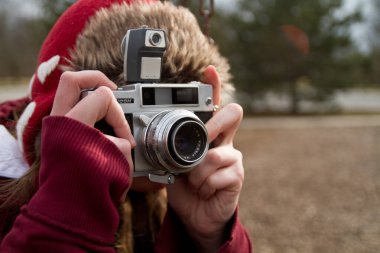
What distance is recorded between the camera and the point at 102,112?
0.99 m

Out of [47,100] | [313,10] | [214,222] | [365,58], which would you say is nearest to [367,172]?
[214,222]

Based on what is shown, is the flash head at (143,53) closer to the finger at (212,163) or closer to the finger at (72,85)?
the finger at (72,85)

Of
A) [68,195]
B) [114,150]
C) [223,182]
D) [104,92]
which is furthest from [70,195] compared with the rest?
[223,182]

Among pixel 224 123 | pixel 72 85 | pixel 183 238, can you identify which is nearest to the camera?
pixel 72 85

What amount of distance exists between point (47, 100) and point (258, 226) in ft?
10.1

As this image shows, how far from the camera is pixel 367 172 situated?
5480 millimetres

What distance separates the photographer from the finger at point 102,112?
3.18ft

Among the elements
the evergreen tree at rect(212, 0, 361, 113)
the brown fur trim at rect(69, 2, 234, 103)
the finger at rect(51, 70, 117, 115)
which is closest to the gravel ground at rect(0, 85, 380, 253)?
the brown fur trim at rect(69, 2, 234, 103)

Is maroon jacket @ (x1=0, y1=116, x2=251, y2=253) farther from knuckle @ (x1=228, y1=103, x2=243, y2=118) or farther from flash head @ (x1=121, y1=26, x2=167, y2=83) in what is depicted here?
knuckle @ (x1=228, y1=103, x2=243, y2=118)

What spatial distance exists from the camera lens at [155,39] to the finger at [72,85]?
0.44 ft

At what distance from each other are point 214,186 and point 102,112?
37 centimetres

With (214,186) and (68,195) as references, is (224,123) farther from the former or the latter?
(68,195)

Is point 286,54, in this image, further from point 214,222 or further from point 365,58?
point 214,222

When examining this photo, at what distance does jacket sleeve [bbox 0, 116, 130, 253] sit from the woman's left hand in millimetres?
323
